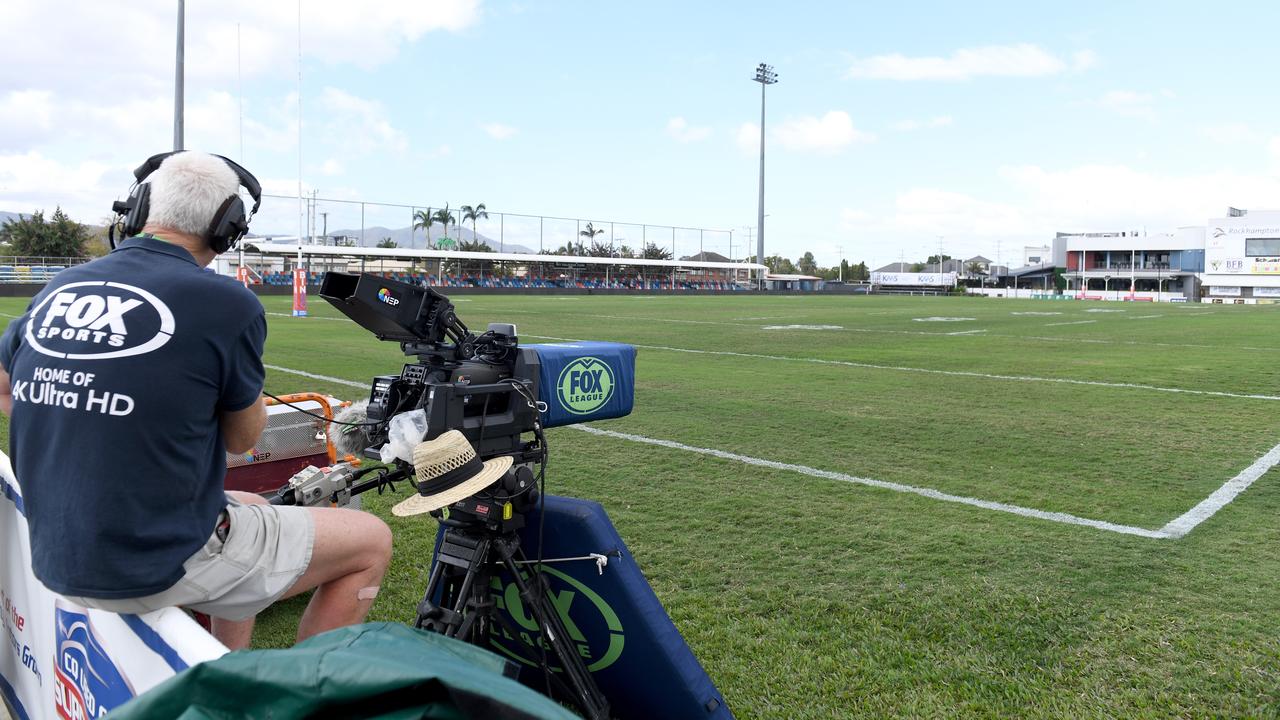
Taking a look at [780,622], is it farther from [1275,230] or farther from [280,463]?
[1275,230]

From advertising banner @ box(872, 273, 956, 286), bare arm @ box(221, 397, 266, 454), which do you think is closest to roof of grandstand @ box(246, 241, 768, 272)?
advertising banner @ box(872, 273, 956, 286)

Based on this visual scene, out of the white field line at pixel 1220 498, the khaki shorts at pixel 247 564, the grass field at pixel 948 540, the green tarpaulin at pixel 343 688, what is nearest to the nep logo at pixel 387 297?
the khaki shorts at pixel 247 564

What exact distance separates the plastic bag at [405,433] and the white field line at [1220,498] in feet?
13.2

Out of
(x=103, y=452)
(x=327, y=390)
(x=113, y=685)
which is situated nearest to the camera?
(x=103, y=452)

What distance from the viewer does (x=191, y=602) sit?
211cm

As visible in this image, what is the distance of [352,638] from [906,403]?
824 cm

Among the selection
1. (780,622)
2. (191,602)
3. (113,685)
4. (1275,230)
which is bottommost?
(780,622)

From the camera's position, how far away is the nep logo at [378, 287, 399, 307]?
2322 millimetres

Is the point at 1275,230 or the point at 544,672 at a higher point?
the point at 1275,230

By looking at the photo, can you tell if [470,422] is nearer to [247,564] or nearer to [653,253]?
[247,564]

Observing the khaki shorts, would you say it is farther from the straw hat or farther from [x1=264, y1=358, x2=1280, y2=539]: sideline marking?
[x1=264, y1=358, x2=1280, y2=539]: sideline marking

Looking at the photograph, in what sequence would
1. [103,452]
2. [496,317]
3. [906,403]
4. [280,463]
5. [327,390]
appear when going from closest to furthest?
[103,452] < [280,463] < [906,403] < [327,390] < [496,317]

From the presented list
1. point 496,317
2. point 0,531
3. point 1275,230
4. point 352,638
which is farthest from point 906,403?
point 1275,230

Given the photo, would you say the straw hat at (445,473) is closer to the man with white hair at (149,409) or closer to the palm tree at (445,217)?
the man with white hair at (149,409)
